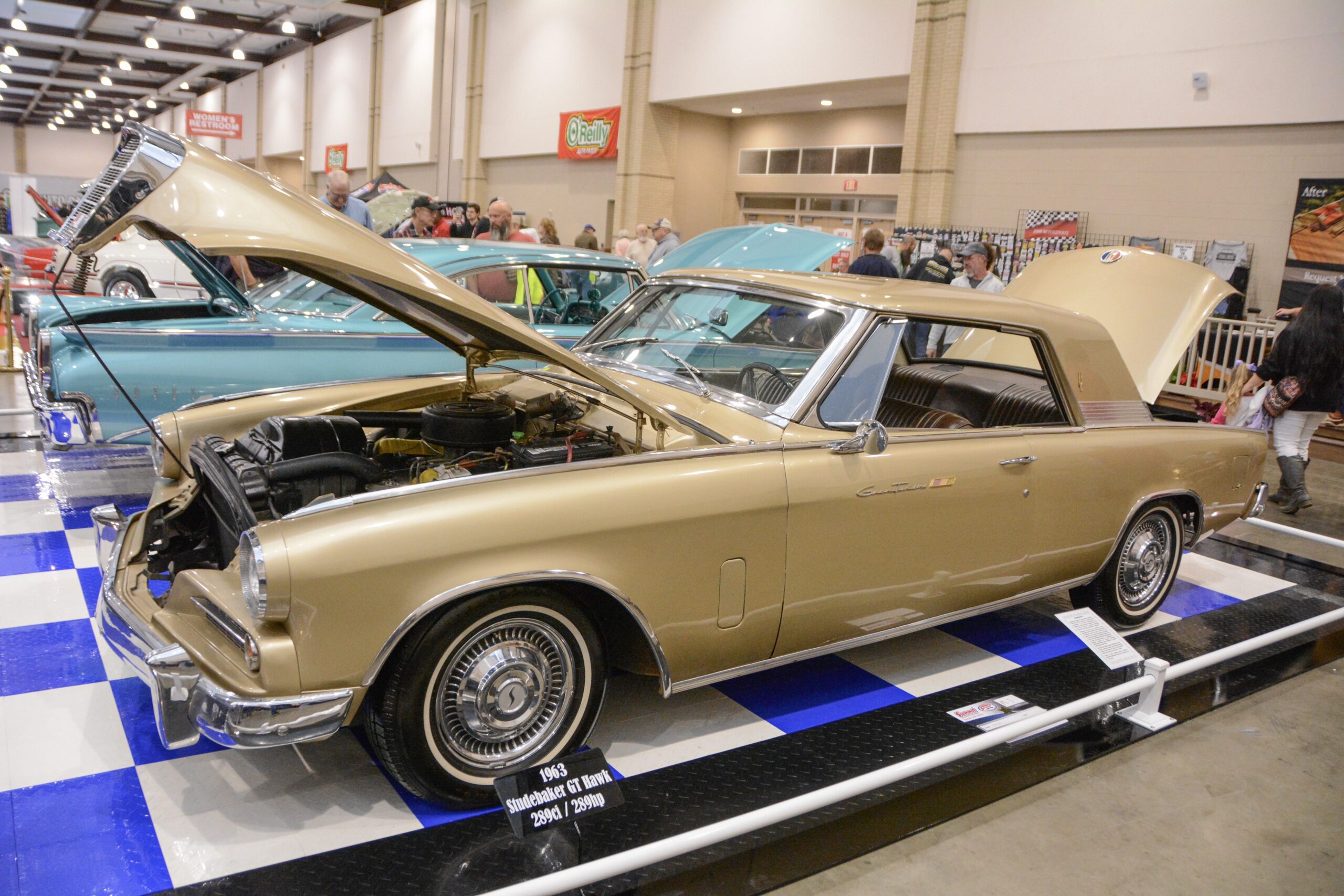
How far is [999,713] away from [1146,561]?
1406 mm

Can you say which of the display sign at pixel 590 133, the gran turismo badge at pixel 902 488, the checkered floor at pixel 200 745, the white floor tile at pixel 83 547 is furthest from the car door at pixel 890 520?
the display sign at pixel 590 133

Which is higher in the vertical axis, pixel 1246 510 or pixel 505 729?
pixel 1246 510

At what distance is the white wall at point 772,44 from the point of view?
13352 millimetres

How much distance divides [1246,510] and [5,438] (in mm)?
7335

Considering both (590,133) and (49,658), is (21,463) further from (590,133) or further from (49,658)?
(590,133)

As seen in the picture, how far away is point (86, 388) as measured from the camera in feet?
14.9

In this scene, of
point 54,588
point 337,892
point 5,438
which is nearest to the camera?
point 337,892

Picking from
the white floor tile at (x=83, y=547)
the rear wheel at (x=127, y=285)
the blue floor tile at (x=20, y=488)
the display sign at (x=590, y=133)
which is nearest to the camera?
the white floor tile at (x=83, y=547)

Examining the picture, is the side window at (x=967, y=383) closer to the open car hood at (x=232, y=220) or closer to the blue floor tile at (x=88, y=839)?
the open car hood at (x=232, y=220)

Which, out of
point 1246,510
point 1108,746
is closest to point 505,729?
point 1108,746

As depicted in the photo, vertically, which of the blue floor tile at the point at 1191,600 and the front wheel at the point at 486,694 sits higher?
the front wheel at the point at 486,694

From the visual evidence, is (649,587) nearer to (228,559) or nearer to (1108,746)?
(228,559)

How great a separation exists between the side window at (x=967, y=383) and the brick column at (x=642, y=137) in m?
13.4

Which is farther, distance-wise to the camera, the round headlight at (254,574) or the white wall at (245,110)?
the white wall at (245,110)
